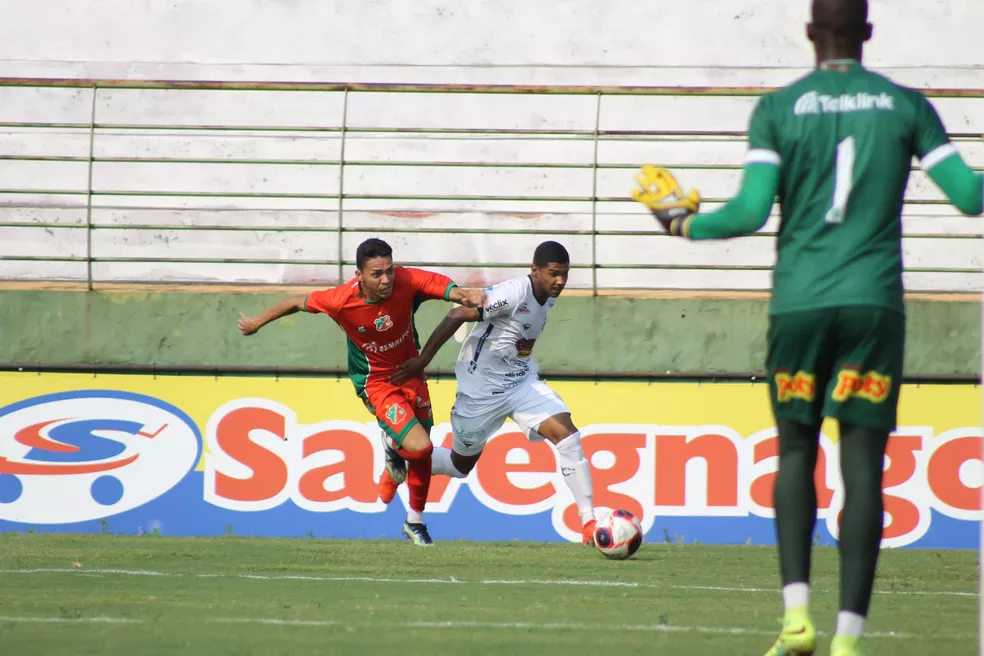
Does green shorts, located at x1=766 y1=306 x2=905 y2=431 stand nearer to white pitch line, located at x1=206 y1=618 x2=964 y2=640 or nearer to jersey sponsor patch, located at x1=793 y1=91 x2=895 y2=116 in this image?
jersey sponsor patch, located at x1=793 y1=91 x2=895 y2=116

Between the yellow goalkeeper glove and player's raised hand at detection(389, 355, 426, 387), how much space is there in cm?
498

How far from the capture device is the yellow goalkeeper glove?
4.00m

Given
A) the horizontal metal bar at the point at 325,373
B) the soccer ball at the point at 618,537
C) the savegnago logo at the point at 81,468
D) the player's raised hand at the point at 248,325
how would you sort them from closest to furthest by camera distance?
the soccer ball at the point at 618,537, the player's raised hand at the point at 248,325, the savegnago logo at the point at 81,468, the horizontal metal bar at the point at 325,373

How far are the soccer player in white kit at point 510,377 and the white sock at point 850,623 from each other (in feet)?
16.4

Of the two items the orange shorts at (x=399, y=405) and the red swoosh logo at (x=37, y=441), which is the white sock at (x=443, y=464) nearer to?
the orange shorts at (x=399, y=405)

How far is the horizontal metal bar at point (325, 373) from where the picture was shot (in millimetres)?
10656

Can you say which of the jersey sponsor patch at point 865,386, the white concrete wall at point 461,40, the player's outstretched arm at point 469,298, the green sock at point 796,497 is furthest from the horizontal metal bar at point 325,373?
the jersey sponsor patch at point 865,386

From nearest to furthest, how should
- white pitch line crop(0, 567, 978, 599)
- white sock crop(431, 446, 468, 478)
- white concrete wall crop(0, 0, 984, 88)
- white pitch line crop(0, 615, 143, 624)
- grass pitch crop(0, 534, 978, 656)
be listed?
1. grass pitch crop(0, 534, 978, 656)
2. white pitch line crop(0, 615, 143, 624)
3. white pitch line crop(0, 567, 978, 599)
4. white sock crop(431, 446, 468, 478)
5. white concrete wall crop(0, 0, 984, 88)

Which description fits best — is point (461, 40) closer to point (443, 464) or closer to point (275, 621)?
point (443, 464)

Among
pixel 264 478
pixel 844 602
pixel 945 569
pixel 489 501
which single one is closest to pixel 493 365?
pixel 489 501

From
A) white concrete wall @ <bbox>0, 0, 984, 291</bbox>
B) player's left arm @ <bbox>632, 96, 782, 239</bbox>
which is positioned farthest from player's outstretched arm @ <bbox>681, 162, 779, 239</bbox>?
white concrete wall @ <bbox>0, 0, 984, 291</bbox>

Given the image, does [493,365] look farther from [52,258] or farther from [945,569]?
[52,258]

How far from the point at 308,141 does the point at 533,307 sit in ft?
20.7

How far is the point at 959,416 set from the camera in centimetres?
1030
